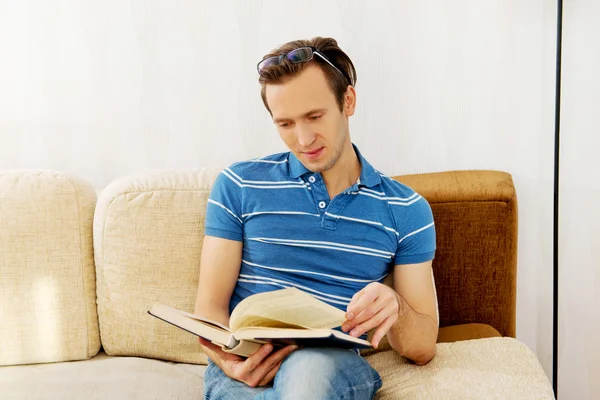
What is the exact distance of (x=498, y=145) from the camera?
1.88 m

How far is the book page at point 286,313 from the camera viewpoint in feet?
3.38

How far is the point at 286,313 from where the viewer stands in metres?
1.03

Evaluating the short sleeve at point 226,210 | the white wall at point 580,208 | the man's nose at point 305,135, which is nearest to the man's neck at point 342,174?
the man's nose at point 305,135

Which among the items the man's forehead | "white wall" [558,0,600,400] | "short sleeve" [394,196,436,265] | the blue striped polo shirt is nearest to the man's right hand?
the blue striped polo shirt

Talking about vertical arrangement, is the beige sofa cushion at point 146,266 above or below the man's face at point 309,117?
below

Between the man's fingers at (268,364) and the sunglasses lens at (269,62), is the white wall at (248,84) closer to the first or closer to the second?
the sunglasses lens at (269,62)

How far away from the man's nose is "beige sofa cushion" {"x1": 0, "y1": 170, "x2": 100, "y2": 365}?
626 mm

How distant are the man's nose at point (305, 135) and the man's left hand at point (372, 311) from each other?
432 mm

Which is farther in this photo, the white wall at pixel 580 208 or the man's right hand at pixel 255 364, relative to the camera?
the white wall at pixel 580 208

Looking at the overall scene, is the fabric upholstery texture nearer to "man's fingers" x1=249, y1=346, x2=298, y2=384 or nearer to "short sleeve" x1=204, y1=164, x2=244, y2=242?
"man's fingers" x1=249, y1=346, x2=298, y2=384

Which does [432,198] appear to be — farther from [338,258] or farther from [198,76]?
[198,76]

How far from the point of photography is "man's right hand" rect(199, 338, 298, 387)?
1.20 meters

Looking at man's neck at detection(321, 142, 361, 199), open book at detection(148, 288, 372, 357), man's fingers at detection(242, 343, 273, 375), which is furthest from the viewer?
man's neck at detection(321, 142, 361, 199)

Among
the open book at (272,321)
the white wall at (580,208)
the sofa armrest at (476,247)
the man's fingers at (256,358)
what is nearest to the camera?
the open book at (272,321)
